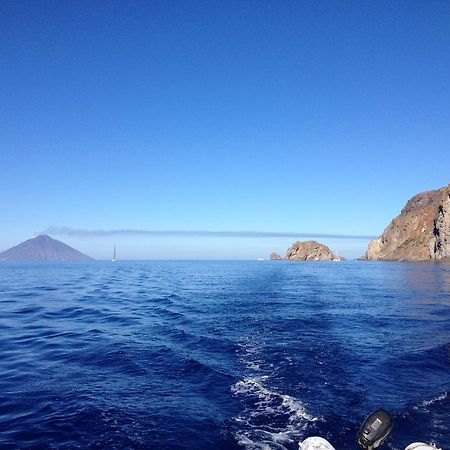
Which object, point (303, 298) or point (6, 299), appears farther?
point (303, 298)

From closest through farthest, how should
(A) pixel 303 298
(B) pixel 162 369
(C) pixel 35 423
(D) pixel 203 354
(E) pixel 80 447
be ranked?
(E) pixel 80 447
(C) pixel 35 423
(B) pixel 162 369
(D) pixel 203 354
(A) pixel 303 298

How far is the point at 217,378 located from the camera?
14.7 meters

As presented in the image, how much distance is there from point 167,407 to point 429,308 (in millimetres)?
28919

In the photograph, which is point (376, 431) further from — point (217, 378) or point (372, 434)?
point (217, 378)

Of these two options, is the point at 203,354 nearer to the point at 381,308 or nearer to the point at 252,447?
the point at 252,447

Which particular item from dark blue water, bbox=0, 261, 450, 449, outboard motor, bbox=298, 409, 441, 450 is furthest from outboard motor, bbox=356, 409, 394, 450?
dark blue water, bbox=0, 261, 450, 449

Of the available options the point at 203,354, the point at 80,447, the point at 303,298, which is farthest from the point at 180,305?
the point at 80,447

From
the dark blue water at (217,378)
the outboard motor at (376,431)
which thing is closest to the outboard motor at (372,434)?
the outboard motor at (376,431)

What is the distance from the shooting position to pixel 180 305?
34406mm

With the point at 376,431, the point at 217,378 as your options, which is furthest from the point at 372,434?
the point at 217,378

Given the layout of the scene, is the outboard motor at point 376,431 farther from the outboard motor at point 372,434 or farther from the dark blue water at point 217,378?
the dark blue water at point 217,378

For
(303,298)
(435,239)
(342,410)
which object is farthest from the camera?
(435,239)

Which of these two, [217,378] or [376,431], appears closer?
[376,431]

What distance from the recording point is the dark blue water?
1038 cm
